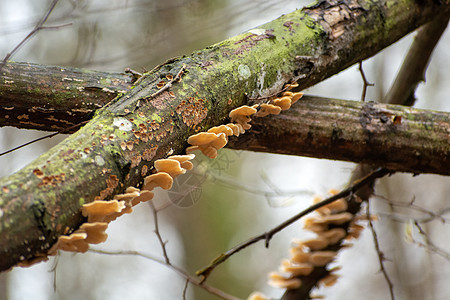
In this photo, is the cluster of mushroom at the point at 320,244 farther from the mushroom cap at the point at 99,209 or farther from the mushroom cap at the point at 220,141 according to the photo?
the mushroom cap at the point at 99,209

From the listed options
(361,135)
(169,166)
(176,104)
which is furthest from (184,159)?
(361,135)

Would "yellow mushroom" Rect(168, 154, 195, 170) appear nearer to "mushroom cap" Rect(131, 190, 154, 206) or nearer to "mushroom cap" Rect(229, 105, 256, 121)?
"mushroom cap" Rect(131, 190, 154, 206)

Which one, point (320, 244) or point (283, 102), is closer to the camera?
point (283, 102)

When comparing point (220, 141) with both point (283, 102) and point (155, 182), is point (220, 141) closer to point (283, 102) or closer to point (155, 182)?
point (155, 182)

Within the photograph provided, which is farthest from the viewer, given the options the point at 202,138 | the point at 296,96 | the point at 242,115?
A: the point at 296,96

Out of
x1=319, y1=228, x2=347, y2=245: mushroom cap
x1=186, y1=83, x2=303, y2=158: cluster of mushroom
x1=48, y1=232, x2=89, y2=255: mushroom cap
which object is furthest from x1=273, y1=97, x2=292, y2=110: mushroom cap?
x1=319, y1=228, x2=347, y2=245: mushroom cap
